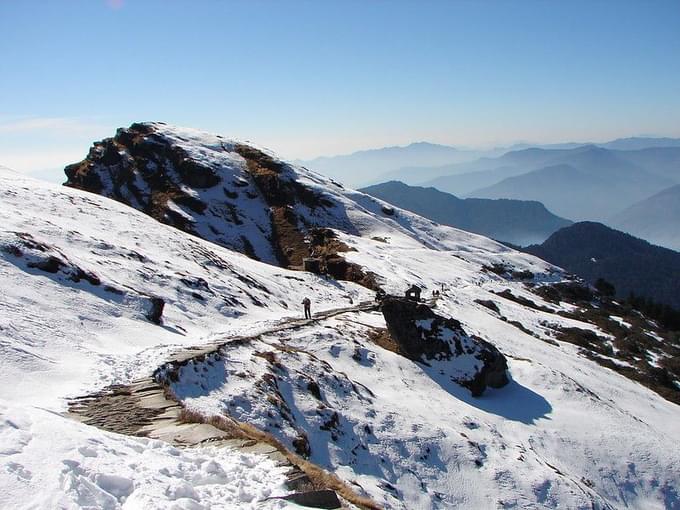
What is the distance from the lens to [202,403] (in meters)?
18.4

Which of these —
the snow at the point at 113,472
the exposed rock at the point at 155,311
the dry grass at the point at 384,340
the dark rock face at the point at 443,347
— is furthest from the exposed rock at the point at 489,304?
the snow at the point at 113,472

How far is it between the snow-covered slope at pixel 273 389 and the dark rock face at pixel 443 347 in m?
0.84

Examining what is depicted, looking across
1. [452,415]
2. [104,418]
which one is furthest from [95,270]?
[452,415]

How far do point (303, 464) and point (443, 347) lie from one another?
24.2m

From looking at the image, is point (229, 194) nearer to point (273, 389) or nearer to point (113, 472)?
point (273, 389)

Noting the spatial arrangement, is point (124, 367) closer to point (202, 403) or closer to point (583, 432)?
point (202, 403)

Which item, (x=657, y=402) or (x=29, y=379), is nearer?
(x=29, y=379)

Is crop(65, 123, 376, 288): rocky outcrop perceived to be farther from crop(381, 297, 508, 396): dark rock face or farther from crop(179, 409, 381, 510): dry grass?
crop(179, 409, 381, 510): dry grass

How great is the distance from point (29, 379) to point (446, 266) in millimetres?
72571

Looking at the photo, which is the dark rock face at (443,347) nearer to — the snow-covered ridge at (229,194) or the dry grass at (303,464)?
the dry grass at (303,464)

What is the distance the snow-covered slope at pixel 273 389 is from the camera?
10.3m

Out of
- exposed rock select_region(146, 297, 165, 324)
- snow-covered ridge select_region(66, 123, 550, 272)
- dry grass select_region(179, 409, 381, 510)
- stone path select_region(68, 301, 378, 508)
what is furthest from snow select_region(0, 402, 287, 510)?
snow-covered ridge select_region(66, 123, 550, 272)

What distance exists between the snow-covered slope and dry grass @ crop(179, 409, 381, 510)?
1739 mm

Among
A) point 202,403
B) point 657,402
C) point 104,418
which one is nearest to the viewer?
point 104,418
